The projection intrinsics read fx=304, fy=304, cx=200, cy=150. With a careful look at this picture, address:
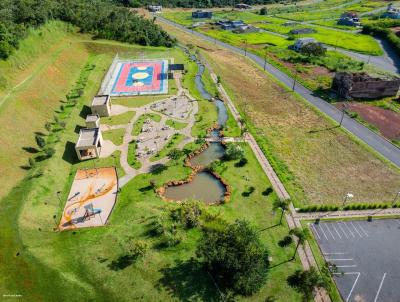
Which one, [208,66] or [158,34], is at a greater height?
[158,34]

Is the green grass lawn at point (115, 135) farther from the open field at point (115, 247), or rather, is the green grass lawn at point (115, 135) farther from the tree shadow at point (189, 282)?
the tree shadow at point (189, 282)

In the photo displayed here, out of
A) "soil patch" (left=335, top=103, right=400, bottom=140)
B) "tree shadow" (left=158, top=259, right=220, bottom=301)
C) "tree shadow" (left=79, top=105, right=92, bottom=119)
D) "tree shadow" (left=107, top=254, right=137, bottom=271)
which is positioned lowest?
"tree shadow" (left=158, top=259, right=220, bottom=301)

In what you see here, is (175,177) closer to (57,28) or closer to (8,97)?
(8,97)

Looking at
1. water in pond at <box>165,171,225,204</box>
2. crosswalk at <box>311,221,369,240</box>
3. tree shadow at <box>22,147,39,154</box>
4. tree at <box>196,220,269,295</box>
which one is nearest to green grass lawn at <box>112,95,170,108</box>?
tree shadow at <box>22,147,39,154</box>

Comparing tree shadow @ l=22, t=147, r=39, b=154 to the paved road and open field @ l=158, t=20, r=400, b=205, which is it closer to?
open field @ l=158, t=20, r=400, b=205

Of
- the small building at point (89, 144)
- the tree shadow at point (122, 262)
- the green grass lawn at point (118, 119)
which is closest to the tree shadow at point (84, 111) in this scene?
the green grass lawn at point (118, 119)

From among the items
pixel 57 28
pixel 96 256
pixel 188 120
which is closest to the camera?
pixel 96 256

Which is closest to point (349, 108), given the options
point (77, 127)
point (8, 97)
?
point (77, 127)
